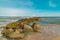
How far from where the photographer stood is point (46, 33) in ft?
3.76

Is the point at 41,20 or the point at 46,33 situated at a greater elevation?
the point at 41,20

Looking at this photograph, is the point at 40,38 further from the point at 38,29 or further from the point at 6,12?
the point at 6,12

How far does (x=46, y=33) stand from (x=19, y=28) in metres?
0.25

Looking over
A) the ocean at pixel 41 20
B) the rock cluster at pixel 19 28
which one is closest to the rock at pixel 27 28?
the rock cluster at pixel 19 28

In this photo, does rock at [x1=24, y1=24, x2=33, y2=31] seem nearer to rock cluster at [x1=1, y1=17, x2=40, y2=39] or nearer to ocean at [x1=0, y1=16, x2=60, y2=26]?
rock cluster at [x1=1, y1=17, x2=40, y2=39]

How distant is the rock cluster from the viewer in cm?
110

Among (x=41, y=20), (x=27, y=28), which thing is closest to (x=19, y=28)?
(x=27, y=28)

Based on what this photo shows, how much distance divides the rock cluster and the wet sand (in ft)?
0.16

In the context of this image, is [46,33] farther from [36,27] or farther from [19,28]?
[19,28]

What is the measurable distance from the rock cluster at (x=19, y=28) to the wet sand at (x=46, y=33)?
0.16 feet

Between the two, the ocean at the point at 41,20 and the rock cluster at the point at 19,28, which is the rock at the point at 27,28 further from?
the ocean at the point at 41,20

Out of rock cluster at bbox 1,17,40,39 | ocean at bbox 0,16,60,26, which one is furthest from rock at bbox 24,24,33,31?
ocean at bbox 0,16,60,26

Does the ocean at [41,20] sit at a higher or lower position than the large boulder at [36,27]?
higher

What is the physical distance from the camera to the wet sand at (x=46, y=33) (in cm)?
109
